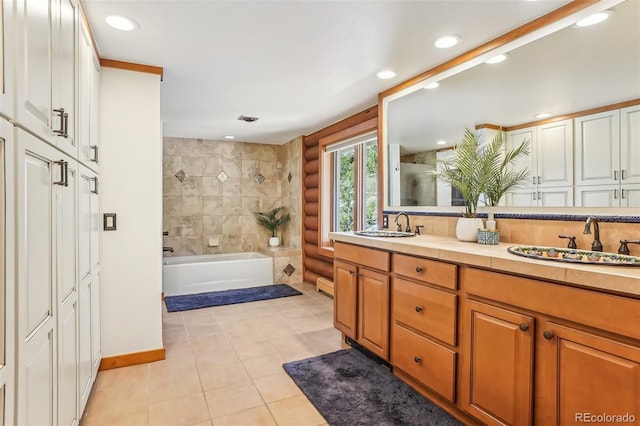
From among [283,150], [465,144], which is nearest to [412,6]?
[465,144]

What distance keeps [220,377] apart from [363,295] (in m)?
1.16

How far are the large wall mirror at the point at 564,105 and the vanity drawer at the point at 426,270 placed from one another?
0.69m

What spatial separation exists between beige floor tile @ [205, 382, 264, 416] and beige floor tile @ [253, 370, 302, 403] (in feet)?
0.14

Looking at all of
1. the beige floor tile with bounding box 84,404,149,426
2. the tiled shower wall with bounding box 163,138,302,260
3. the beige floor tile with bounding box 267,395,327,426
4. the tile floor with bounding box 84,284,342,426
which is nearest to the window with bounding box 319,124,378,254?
the tiled shower wall with bounding box 163,138,302,260

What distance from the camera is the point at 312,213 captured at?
16.5 feet

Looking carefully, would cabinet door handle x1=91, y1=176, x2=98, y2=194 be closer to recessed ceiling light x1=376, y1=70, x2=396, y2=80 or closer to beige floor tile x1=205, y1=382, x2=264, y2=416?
beige floor tile x1=205, y1=382, x2=264, y2=416

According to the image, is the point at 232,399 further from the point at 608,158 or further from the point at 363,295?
the point at 608,158

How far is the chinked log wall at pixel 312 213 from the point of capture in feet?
15.5

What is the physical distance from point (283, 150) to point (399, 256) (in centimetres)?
418

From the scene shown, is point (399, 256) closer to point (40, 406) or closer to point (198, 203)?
point (40, 406)

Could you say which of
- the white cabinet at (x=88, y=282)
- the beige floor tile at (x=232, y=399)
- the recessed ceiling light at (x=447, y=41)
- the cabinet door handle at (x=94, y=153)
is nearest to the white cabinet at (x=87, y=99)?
the cabinet door handle at (x=94, y=153)

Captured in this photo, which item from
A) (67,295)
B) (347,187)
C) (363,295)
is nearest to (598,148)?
(363,295)

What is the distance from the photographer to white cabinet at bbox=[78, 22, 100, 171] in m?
1.75

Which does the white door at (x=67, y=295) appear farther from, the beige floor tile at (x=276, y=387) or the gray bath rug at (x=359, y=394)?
the gray bath rug at (x=359, y=394)
